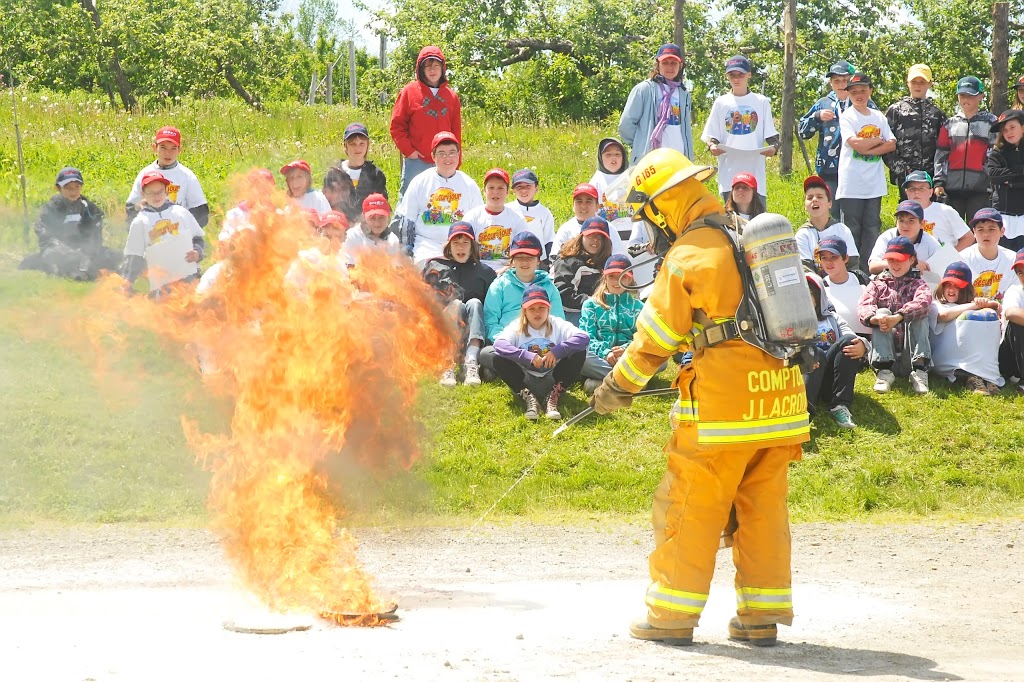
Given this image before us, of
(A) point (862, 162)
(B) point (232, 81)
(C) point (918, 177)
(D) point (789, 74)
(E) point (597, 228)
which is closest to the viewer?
(E) point (597, 228)

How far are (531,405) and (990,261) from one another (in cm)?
461

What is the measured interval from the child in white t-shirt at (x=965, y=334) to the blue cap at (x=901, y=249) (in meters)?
0.48

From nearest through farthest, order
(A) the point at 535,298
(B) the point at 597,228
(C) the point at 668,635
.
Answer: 1. (C) the point at 668,635
2. (A) the point at 535,298
3. (B) the point at 597,228

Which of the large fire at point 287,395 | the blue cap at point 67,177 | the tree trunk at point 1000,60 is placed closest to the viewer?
the large fire at point 287,395

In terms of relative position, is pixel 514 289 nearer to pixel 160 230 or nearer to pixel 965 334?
pixel 160 230

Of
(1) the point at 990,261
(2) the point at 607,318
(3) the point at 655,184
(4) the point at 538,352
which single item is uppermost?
(3) the point at 655,184

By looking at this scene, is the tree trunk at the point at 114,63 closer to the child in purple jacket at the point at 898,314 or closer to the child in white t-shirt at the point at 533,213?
the child in white t-shirt at the point at 533,213

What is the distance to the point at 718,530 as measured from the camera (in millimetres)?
5664

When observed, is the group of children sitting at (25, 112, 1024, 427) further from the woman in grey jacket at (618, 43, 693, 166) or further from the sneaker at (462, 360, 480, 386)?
the woman in grey jacket at (618, 43, 693, 166)

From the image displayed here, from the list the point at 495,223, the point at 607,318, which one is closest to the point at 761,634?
the point at 607,318

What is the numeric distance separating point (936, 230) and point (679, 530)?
712 cm

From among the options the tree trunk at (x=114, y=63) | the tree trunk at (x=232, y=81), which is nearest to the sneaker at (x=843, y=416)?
the tree trunk at (x=114, y=63)

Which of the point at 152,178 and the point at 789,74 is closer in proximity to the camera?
the point at 152,178

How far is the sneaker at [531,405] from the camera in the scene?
384 inches
